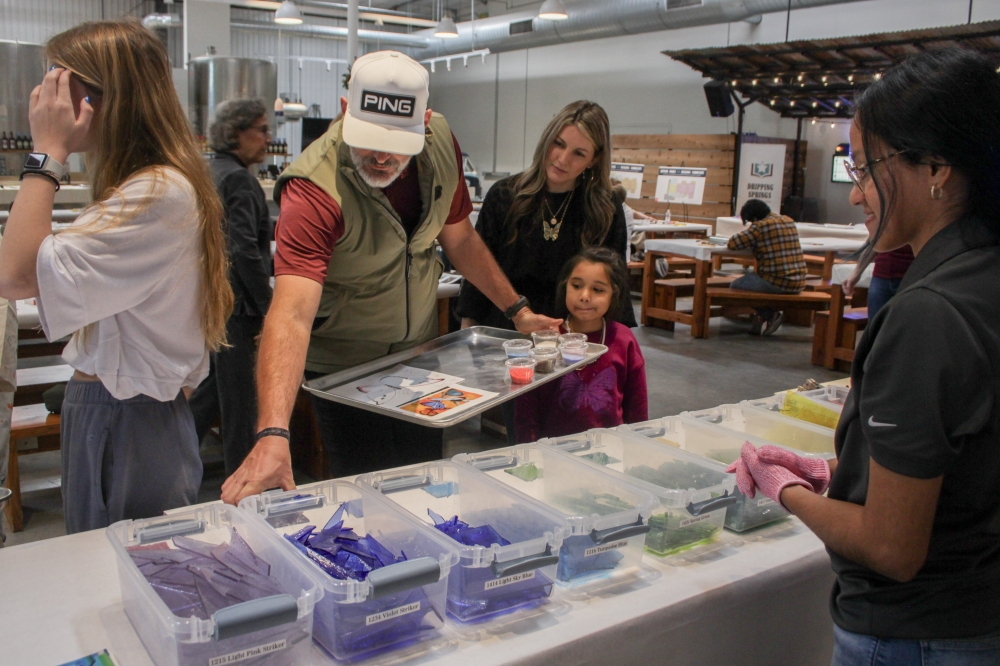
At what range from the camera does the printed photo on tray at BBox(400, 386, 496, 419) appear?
1.78 meters

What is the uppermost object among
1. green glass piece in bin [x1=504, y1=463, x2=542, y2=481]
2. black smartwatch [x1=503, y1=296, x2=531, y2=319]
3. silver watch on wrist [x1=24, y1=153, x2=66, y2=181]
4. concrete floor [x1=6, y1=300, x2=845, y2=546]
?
silver watch on wrist [x1=24, y1=153, x2=66, y2=181]

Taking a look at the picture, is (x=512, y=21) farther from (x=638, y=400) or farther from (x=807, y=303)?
(x=638, y=400)

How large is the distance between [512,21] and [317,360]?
41.5 ft

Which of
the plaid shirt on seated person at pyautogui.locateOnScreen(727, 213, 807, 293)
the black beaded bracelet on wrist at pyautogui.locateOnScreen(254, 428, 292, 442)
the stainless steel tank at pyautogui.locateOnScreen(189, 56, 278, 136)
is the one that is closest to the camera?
the black beaded bracelet on wrist at pyautogui.locateOnScreen(254, 428, 292, 442)

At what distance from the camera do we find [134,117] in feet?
5.09

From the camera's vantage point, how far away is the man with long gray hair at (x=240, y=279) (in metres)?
3.36

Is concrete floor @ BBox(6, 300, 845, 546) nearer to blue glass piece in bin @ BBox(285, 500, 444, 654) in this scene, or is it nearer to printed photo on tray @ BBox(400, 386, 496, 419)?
printed photo on tray @ BBox(400, 386, 496, 419)

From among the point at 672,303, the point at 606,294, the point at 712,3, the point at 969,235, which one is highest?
the point at 712,3

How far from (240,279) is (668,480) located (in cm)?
229

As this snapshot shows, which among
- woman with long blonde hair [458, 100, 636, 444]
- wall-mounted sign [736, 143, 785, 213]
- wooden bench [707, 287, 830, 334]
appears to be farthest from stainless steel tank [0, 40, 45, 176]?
wall-mounted sign [736, 143, 785, 213]

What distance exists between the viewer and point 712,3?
1066 cm

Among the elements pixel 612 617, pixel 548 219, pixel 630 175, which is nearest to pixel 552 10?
pixel 630 175

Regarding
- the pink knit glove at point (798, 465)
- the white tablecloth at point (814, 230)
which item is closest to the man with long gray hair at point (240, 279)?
the pink knit glove at point (798, 465)

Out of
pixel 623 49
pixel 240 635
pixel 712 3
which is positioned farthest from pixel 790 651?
pixel 623 49
